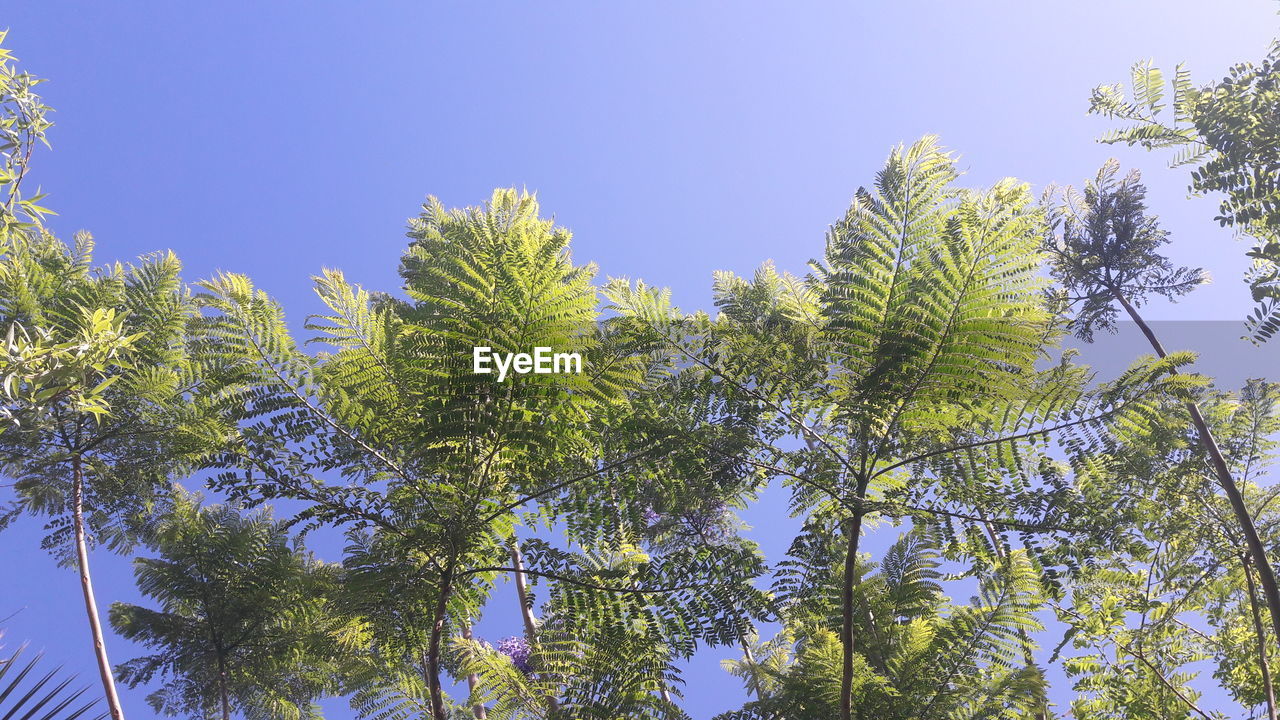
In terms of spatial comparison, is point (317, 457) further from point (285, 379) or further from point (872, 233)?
point (872, 233)

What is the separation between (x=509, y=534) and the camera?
117 inches

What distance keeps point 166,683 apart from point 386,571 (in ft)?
21.9

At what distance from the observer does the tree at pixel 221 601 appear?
20.1 feet

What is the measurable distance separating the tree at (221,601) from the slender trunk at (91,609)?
2.34 ft

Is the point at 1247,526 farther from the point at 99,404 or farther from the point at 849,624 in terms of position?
the point at 99,404

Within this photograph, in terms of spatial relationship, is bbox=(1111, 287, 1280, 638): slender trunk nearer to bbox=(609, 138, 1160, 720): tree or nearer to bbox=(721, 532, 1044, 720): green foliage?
bbox=(721, 532, 1044, 720): green foliage

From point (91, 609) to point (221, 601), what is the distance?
1017 millimetres

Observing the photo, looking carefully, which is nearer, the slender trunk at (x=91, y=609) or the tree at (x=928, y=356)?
the tree at (x=928, y=356)

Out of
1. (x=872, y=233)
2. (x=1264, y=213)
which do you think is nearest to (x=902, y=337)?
(x=872, y=233)

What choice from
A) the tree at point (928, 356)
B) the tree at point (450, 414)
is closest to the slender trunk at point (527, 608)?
the tree at point (450, 414)

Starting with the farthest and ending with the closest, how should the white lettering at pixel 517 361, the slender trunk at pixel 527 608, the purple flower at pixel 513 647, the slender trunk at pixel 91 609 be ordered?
the purple flower at pixel 513 647, the slender trunk at pixel 91 609, the slender trunk at pixel 527 608, the white lettering at pixel 517 361

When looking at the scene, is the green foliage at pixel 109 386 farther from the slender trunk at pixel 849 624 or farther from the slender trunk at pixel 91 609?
the slender trunk at pixel 849 624

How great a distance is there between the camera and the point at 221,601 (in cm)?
618

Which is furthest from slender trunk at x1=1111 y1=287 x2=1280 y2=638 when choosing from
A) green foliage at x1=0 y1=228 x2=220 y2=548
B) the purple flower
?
green foliage at x1=0 y1=228 x2=220 y2=548
